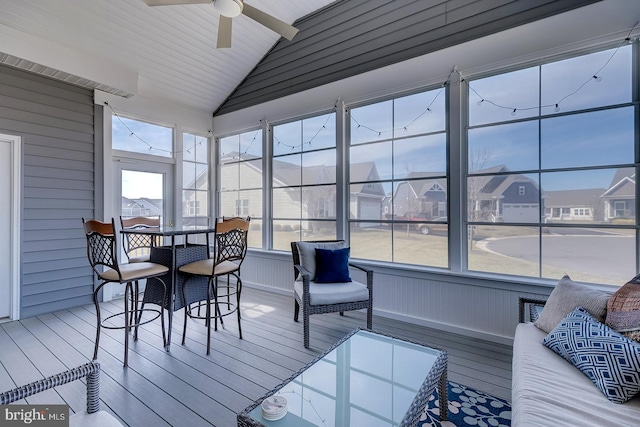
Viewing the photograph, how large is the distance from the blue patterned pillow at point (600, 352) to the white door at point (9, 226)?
208 inches

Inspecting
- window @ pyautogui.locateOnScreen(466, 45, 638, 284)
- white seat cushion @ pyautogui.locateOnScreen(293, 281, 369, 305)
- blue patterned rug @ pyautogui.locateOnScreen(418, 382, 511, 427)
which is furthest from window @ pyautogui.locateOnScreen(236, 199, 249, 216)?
blue patterned rug @ pyautogui.locateOnScreen(418, 382, 511, 427)

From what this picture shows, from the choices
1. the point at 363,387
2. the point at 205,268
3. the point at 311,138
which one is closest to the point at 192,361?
the point at 205,268

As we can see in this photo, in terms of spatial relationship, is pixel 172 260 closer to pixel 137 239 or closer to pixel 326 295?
pixel 137 239

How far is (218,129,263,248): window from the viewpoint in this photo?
5102 millimetres

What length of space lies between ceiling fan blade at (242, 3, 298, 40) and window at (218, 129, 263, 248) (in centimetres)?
232

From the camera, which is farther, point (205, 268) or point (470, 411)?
point (205, 268)

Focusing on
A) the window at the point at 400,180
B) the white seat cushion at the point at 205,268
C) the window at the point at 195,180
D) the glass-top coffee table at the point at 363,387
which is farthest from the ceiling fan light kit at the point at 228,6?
the window at the point at 195,180

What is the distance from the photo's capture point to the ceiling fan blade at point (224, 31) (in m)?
2.75

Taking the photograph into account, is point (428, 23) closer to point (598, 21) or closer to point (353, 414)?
point (598, 21)

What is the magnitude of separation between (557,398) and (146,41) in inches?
210

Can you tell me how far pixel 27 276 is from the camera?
12.0 feet

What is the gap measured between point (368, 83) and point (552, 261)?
2795 millimetres

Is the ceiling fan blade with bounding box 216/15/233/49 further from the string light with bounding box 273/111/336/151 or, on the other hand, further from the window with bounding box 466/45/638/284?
the window with bounding box 466/45/638/284

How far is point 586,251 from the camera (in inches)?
107
